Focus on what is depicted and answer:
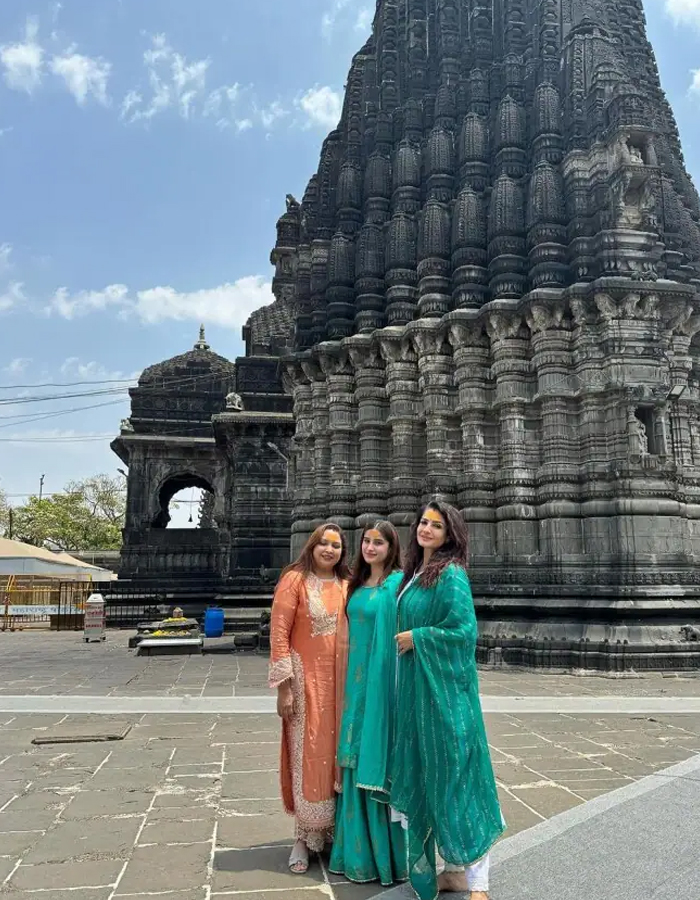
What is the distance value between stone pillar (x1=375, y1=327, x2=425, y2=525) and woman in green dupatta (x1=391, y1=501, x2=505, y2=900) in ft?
34.2

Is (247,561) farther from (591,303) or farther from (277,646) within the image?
(277,646)

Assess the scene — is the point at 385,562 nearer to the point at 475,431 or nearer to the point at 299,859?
the point at 299,859

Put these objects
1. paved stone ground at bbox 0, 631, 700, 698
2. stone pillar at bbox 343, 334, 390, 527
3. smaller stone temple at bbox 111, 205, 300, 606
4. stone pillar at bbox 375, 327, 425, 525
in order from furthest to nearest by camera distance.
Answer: smaller stone temple at bbox 111, 205, 300, 606, stone pillar at bbox 343, 334, 390, 527, stone pillar at bbox 375, 327, 425, 525, paved stone ground at bbox 0, 631, 700, 698

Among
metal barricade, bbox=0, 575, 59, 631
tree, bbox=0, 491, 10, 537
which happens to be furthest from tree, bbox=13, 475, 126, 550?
metal barricade, bbox=0, 575, 59, 631

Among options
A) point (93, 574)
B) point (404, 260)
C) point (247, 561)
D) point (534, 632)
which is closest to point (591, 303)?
point (404, 260)

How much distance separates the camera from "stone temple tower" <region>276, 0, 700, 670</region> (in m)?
11.6

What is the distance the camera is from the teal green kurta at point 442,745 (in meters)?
3.24

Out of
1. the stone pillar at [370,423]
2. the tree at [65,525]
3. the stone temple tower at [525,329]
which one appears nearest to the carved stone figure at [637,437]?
the stone temple tower at [525,329]

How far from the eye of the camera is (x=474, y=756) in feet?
10.9

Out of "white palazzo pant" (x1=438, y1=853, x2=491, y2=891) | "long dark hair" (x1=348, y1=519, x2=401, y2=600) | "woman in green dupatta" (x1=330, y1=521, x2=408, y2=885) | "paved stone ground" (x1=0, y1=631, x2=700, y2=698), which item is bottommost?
"paved stone ground" (x1=0, y1=631, x2=700, y2=698)

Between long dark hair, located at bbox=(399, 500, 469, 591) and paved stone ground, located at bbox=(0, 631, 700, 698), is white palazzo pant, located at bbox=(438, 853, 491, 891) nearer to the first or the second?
long dark hair, located at bbox=(399, 500, 469, 591)

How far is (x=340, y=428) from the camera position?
15.4m

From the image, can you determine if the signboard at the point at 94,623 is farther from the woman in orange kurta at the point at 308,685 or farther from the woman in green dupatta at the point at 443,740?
the woman in green dupatta at the point at 443,740

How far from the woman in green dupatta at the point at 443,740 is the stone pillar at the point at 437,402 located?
9.98 m
